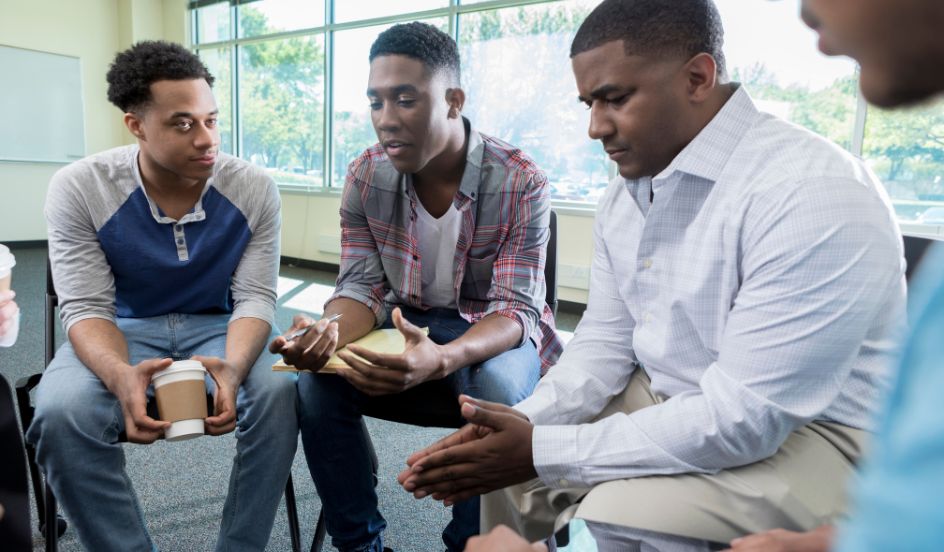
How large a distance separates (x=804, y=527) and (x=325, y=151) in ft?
17.9

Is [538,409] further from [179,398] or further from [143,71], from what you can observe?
[143,71]

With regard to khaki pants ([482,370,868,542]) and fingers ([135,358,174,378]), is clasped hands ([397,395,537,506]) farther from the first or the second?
fingers ([135,358,174,378])

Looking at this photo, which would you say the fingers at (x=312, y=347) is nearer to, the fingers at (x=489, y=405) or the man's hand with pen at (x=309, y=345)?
the man's hand with pen at (x=309, y=345)

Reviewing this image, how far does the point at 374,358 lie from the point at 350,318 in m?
0.35

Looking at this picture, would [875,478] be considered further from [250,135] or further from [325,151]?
[250,135]

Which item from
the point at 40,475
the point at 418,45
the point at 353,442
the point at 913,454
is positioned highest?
the point at 418,45

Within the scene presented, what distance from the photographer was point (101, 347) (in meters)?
1.37

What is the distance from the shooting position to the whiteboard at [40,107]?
19.6ft

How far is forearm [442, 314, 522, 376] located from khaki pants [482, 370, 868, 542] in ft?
1.56

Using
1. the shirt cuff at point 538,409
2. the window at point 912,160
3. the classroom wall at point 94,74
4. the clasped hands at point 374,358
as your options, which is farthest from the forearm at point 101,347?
the classroom wall at point 94,74

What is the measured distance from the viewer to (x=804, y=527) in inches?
32.3

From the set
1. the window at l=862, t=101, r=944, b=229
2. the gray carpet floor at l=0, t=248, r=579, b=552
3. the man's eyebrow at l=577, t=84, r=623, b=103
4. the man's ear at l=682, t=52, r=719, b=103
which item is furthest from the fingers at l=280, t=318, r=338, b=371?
Result: the window at l=862, t=101, r=944, b=229

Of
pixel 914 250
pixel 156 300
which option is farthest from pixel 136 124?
pixel 914 250

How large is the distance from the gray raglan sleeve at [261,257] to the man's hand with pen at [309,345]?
30 cm
